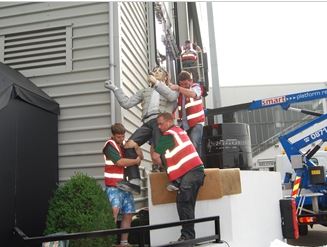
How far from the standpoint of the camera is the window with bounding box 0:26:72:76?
716cm

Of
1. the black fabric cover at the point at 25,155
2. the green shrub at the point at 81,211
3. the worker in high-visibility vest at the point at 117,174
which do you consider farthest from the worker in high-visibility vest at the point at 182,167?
the black fabric cover at the point at 25,155

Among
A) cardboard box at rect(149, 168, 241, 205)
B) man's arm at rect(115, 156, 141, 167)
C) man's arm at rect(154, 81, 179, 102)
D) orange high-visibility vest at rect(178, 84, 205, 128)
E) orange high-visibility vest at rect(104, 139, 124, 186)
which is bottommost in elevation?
cardboard box at rect(149, 168, 241, 205)

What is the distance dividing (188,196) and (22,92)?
9.65ft

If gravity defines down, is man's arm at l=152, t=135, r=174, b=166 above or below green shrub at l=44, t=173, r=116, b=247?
above

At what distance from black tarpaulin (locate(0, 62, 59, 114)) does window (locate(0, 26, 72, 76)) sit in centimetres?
39

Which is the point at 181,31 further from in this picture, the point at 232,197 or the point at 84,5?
the point at 232,197

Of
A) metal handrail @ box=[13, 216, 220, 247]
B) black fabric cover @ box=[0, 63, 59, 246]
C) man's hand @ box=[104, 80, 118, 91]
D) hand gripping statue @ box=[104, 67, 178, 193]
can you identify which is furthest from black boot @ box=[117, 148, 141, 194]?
black fabric cover @ box=[0, 63, 59, 246]

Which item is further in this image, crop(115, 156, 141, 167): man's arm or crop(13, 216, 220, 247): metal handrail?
crop(115, 156, 141, 167): man's arm

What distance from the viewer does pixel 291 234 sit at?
6418mm

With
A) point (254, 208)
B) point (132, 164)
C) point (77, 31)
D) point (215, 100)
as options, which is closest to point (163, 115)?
point (132, 164)

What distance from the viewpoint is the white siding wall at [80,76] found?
6.77 metres

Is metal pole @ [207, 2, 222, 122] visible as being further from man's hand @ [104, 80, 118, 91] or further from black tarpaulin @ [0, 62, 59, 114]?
black tarpaulin @ [0, 62, 59, 114]

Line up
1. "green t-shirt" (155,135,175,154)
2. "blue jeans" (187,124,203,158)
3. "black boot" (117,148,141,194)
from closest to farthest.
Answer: "green t-shirt" (155,135,175,154)
"black boot" (117,148,141,194)
"blue jeans" (187,124,203,158)

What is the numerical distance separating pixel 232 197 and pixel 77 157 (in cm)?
288
